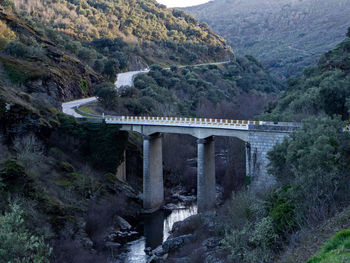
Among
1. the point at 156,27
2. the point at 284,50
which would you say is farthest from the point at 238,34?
the point at 156,27

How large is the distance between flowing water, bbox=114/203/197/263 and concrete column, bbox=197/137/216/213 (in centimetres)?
275

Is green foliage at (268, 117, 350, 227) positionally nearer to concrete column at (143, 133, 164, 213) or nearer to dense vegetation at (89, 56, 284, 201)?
concrete column at (143, 133, 164, 213)

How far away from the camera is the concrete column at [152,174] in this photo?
46.3 metres

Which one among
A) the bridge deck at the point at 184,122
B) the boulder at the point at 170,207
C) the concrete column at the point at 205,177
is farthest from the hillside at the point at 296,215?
the boulder at the point at 170,207

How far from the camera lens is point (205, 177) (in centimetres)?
4259

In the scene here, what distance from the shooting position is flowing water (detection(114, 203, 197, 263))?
32.9m

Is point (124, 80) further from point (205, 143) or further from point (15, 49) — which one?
point (205, 143)

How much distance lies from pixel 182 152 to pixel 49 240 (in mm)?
32102

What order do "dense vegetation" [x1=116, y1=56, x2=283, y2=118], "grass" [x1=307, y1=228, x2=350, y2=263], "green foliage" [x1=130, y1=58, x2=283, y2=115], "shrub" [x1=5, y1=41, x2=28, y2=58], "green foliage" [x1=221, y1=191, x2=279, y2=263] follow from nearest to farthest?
1. "grass" [x1=307, y1=228, x2=350, y2=263]
2. "green foliage" [x1=221, y1=191, x2=279, y2=263]
3. "shrub" [x1=5, y1=41, x2=28, y2=58]
4. "dense vegetation" [x1=116, y1=56, x2=283, y2=118]
5. "green foliage" [x1=130, y1=58, x2=283, y2=115]

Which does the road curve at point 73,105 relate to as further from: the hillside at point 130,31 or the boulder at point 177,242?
the boulder at point 177,242

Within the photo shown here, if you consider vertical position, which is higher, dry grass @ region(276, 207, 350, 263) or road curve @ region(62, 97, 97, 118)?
road curve @ region(62, 97, 97, 118)

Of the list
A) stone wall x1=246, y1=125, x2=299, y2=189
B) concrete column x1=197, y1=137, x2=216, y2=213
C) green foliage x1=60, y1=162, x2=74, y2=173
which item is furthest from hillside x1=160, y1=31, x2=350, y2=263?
green foliage x1=60, y1=162, x2=74, y2=173

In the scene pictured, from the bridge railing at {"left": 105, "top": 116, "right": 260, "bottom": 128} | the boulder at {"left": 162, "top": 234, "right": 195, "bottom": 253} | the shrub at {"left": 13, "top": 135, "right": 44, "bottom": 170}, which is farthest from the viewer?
the bridge railing at {"left": 105, "top": 116, "right": 260, "bottom": 128}

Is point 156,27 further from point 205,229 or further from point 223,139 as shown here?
point 205,229
